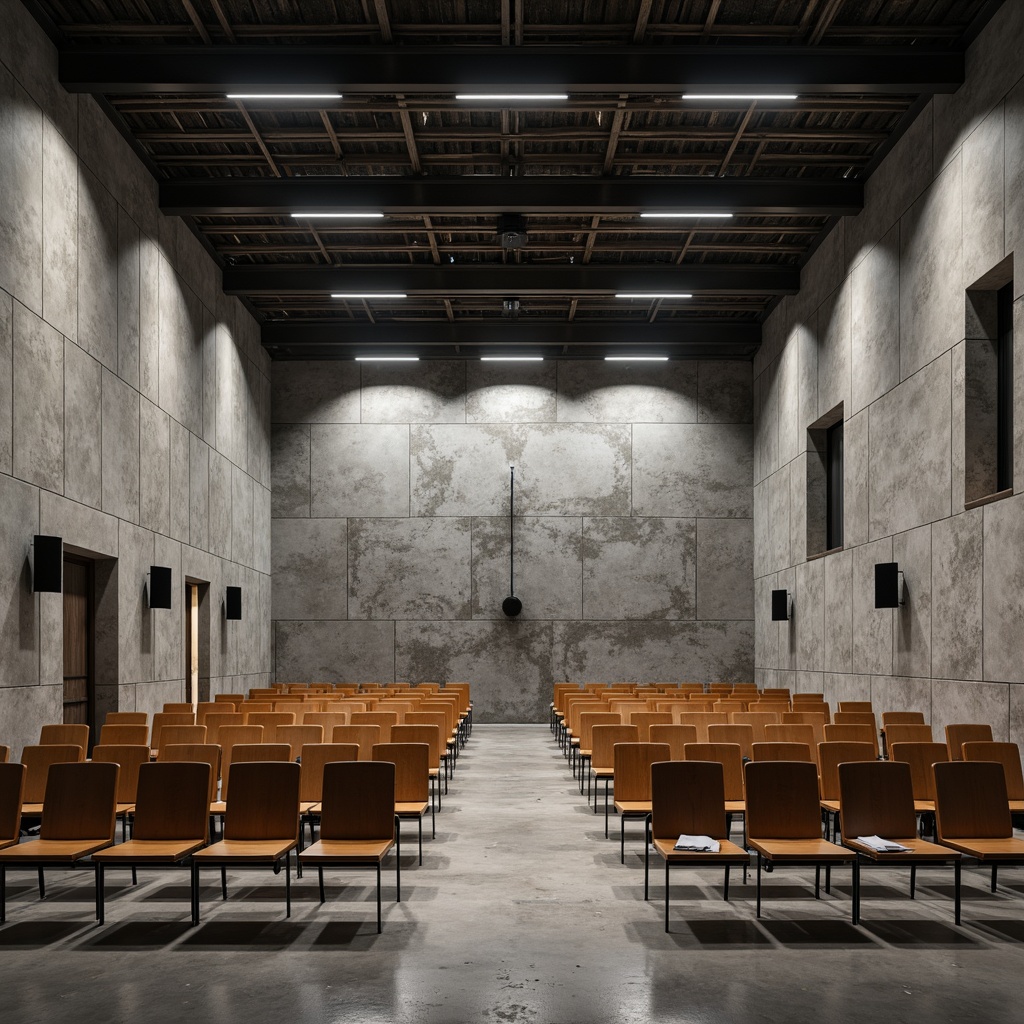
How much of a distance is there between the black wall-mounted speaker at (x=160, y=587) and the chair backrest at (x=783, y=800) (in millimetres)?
10068

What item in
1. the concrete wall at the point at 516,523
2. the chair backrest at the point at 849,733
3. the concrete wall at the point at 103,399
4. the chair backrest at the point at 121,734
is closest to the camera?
the chair backrest at the point at 849,733

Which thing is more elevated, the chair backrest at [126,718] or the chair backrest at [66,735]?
the chair backrest at [66,735]

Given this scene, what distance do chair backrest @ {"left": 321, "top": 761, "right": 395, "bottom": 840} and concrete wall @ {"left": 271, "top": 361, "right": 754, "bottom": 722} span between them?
1592cm

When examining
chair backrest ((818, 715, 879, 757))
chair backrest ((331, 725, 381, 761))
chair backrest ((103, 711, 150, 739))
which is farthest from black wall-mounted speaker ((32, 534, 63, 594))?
chair backrest ((818, 715, 879, 757))

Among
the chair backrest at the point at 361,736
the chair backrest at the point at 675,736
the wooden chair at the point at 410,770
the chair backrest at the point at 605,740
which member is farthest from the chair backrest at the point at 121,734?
the chair backrest at the point at 675,736

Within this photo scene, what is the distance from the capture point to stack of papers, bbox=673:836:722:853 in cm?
601

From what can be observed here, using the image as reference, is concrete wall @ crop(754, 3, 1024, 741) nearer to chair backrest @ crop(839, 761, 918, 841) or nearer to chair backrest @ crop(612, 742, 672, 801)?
chair backrest @ crop(612, 742, 672, 801)

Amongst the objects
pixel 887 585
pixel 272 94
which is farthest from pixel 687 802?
pixel 272 94

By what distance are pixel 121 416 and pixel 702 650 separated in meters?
13.3

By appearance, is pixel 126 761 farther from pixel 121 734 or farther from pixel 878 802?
pixel 878 802

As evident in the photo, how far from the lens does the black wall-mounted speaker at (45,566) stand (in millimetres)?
10594

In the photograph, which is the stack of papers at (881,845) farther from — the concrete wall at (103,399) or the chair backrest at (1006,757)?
the concrete wall at (103,399)

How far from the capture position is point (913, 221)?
42.6 feet

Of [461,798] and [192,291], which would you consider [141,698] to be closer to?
[461,798]
